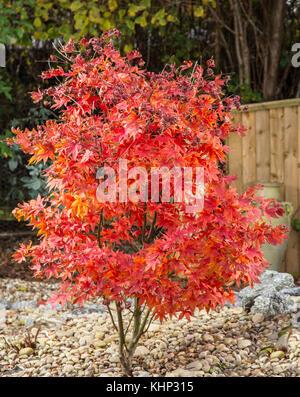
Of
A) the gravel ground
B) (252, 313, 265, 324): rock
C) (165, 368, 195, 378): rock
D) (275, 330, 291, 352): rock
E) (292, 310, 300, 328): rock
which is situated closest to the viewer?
(165, 368, 195, 378): rock

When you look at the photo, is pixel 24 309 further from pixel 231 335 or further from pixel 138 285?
pixel 138 285

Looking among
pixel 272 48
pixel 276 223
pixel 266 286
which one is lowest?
pixel 266 286

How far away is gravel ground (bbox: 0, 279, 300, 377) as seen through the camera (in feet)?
8.17

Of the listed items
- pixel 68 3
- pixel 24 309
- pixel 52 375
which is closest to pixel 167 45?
pixel 68 3

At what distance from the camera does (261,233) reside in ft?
7.34

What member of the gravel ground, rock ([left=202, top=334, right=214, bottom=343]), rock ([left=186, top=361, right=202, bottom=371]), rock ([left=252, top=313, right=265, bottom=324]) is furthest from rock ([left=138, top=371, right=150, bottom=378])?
rock ([left=252, top=313, right=265, bottom=324])

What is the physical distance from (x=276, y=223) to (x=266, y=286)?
1.24 meters

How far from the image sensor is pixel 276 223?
4.41 meters

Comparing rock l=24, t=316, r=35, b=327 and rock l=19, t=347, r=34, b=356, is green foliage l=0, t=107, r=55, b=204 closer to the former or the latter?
rock l=24, t=316, r=35, b=327

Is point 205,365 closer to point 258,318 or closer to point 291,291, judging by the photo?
point 258,318

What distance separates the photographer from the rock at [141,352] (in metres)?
2.63

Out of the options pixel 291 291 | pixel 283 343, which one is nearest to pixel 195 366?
pixel 283 343

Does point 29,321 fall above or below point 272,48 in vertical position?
below
